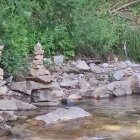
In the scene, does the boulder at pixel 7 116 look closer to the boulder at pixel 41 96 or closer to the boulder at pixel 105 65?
the boulder at pixel 41 96

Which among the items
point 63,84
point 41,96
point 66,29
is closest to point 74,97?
point 63,84

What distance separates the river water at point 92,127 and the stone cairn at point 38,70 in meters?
0.87

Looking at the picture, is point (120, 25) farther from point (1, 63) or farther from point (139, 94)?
point (1, 63)

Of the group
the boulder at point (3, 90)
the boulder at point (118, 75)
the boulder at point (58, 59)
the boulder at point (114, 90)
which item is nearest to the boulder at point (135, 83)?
the boulder at point (114, 90)

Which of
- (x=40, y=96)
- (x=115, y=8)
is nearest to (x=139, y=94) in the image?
(x=40, y=96)

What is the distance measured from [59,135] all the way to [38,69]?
9.26 feet

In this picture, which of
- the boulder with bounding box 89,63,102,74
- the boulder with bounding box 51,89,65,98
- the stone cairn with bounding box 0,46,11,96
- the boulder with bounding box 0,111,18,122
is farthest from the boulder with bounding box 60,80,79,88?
the boulder with bounding box 0,111,18,122

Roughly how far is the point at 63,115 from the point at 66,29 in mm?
5276

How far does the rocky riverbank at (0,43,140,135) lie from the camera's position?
9.38m

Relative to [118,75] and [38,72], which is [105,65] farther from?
[38,72]

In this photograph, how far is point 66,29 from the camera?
1366 cm

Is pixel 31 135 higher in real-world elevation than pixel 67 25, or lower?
lower

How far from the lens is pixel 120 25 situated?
1516 centimetres

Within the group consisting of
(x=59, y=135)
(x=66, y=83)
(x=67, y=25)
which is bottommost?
(x=59, y=135)
